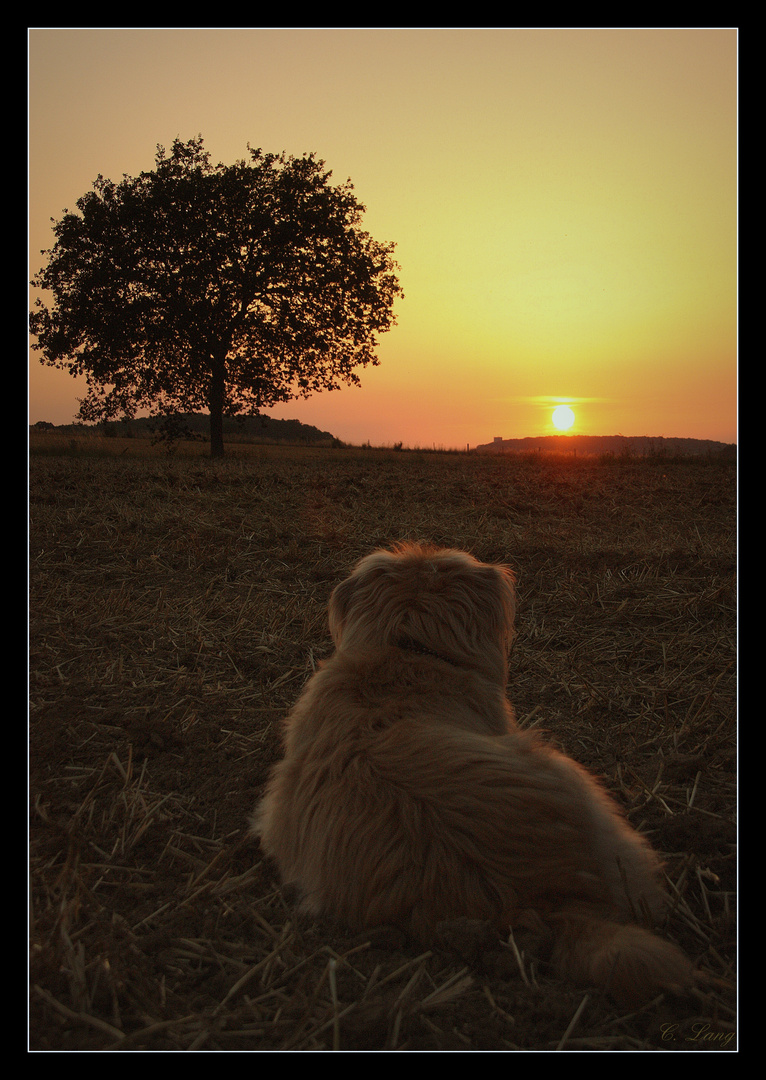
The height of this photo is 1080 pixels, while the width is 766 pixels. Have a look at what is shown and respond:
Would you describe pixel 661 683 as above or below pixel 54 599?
below

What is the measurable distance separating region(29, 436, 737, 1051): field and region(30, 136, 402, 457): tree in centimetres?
1545

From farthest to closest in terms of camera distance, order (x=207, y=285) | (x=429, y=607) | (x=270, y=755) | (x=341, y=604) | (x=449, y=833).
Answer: (x=207, y=285)
(x=270, y=755)
(x=341, y=604)
(x=429, y=607)
(x=449, y=833)

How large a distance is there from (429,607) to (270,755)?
1.23 m

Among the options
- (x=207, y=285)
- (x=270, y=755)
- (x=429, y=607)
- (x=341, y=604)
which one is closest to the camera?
(x=429, y=607)

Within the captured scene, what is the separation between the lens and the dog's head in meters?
2.81

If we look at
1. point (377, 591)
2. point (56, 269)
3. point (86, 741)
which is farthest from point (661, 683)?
point (56, 269)

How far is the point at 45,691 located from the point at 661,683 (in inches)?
143

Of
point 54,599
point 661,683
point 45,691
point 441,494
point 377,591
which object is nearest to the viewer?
point 377,591

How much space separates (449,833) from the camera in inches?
75.0

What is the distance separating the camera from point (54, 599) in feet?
16.8

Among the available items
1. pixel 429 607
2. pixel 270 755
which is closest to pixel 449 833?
pixel 429 607

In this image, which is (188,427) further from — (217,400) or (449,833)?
(449,833)

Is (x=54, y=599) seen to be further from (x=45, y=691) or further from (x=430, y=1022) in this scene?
(x=430, y=1022)

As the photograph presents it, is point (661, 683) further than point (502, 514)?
No
